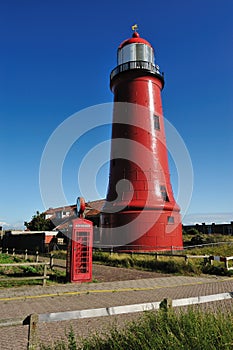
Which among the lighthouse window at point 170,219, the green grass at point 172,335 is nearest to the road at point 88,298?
the green grass at point 172,335

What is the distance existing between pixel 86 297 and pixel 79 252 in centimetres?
272

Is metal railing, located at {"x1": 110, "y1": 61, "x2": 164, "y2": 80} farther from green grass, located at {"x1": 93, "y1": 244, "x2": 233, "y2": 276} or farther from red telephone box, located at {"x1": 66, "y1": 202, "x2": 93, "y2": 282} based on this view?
red telephone box, located at {"x1": 66, "y1": 202, "x2": 93, "y2": 282}

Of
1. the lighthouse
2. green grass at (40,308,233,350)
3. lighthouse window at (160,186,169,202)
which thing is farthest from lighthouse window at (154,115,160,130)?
green grass at (40,308,233,350)

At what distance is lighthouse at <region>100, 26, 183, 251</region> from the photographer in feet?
67.2

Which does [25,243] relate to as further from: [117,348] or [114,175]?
[117,348]

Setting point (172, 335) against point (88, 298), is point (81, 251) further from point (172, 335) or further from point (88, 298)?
point (172, 335)

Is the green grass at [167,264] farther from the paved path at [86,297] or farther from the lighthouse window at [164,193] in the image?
the lighthouse window at [164,193]

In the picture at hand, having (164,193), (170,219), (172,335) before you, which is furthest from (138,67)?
(172,335)

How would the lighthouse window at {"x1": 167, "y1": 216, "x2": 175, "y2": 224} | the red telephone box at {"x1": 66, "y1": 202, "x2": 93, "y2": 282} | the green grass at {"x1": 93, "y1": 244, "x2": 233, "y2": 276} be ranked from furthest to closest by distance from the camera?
the lighthouse window at {"x1": 167, "y1": 216, "x2": 175, "y2": 224}, the green grass at {"x1": 93, "y1": 244, "x2": 233, "y2": 276}, the red telephone box at {"x1": 66, "y1": 202, "x2": 93, "y2": 282}

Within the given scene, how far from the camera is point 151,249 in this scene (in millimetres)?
19891

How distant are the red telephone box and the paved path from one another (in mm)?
527

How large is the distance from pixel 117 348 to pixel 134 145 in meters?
18.7

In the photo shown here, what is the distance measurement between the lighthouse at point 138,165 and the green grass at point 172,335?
15.7 m

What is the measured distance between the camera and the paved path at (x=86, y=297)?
6.11 meters
